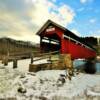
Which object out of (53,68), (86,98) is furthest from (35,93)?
(53,68)

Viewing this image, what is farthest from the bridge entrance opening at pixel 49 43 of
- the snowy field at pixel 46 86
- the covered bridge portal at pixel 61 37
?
the snowy field at pixel 46 86

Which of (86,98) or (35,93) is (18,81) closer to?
(35,93)

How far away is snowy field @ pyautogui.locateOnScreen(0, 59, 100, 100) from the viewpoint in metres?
11.8

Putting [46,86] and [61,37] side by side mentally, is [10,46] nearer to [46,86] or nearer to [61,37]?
[61,37]

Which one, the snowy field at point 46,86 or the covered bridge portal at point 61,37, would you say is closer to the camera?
the snowy field at point 46,86

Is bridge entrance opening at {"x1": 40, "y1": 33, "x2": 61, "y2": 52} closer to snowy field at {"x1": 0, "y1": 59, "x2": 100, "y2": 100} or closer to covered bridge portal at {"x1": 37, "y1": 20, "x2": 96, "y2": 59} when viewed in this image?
covered bridge portal at {"x1": 37, "y1": 20, "x2": 96, "y2": 59}

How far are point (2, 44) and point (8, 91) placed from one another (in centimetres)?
1522

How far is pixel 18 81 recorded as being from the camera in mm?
13836

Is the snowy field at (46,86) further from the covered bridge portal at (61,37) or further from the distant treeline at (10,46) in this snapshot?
the distant treeline at (10,46)

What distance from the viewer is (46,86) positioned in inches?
519

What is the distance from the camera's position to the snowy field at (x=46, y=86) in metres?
11.8

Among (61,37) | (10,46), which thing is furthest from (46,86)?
(10,46)

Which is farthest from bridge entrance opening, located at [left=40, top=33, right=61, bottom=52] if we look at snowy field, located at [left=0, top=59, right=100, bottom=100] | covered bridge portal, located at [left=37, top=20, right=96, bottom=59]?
snowy field, located at [left=0, top=59, right=100, bottom=100]

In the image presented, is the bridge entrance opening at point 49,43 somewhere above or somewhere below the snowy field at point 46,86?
above
